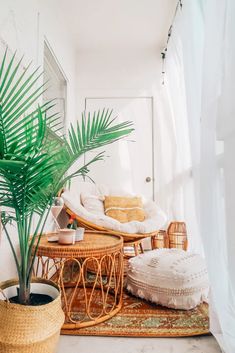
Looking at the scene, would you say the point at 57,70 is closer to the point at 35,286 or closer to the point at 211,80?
the point at 211,80

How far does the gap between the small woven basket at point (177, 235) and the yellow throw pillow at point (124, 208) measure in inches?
15.9

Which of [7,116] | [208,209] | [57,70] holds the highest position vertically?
[57,70]

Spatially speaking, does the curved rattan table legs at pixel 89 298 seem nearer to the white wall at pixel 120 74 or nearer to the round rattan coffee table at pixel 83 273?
the round rattan coffee table at pixel 83 273

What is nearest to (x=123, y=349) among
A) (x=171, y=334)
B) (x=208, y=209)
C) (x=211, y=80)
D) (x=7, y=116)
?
(x=171, y=334)

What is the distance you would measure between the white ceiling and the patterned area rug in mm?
2792

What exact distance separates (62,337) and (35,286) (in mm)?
399

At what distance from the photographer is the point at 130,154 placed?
3.61 metres

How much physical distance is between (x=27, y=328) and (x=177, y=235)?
7.49 ft

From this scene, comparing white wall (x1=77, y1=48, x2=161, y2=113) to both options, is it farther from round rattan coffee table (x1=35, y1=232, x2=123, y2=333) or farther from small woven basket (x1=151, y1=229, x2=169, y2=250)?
round rattan coffee table (x1=35, y1=232, x2=123, y2=333)

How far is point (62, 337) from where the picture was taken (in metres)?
1.36

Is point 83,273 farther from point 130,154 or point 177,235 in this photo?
point 130,154

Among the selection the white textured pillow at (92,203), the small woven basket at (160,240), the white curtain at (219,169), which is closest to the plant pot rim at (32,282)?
the white curtain at (219,169)

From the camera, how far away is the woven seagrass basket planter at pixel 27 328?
906mm

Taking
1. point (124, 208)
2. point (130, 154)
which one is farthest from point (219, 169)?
point (130, 154)
